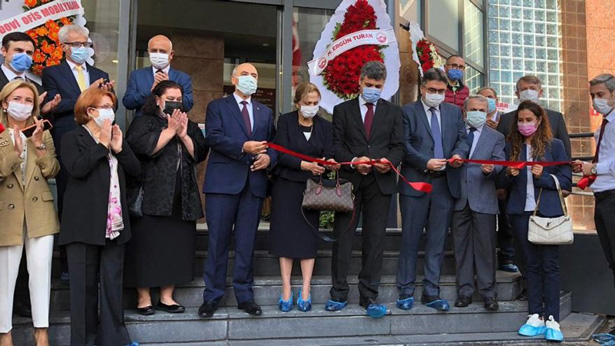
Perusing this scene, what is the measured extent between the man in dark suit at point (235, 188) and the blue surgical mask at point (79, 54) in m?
1.17

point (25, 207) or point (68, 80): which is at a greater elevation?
point (68, 80)

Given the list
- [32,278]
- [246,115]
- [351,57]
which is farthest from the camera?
[351,57]

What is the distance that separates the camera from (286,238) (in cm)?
459

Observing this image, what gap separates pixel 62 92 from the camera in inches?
182

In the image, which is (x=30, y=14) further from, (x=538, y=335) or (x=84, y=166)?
(x=538, y=335)

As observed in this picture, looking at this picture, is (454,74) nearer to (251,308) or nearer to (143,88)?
(143,88)

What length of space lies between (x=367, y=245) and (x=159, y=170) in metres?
1.85

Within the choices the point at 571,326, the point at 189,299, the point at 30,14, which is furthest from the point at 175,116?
the point at 571,326

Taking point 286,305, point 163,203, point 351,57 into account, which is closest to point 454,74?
point 351,57

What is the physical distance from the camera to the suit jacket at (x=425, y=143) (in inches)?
194

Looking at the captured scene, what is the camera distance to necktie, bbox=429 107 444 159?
4.99 meters

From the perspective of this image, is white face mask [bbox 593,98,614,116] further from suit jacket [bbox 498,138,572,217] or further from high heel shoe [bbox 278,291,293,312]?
high heel shoe [bbox 278,291,293,312]

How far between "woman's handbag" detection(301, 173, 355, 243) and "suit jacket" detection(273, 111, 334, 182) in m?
0.18

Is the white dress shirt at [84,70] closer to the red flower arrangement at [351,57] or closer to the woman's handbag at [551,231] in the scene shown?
the red flower arrangement at [351,57]
